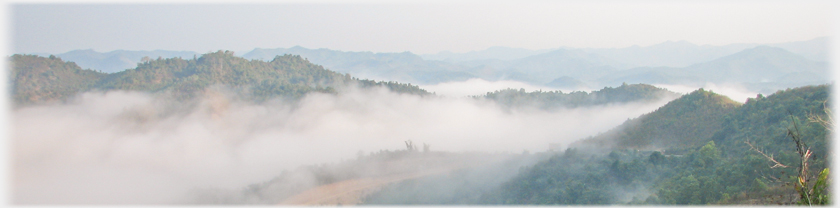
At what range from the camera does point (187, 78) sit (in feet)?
107

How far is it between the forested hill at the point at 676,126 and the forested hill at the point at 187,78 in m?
22.0

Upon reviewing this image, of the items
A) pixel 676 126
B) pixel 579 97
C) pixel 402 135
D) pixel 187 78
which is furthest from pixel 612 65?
pixel 187 78

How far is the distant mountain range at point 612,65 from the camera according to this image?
990 inches

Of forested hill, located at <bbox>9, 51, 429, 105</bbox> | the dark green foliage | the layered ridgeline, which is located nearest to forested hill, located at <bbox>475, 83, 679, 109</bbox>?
forested hill, located at <bbox>9, 51, 429, 105</bbox>

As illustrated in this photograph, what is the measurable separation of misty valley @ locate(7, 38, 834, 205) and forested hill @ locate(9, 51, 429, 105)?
0.15m

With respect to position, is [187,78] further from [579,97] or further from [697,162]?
[697,162]

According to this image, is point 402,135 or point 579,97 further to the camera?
point 579,97

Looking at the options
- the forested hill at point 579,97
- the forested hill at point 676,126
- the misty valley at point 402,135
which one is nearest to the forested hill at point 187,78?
the misty valley at point 402,135

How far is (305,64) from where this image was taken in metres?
42.2

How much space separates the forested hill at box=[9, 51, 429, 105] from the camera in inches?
998

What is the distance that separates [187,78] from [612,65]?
143ft

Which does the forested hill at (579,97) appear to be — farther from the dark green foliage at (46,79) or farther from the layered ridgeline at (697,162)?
the dark green foliage at (46,79)

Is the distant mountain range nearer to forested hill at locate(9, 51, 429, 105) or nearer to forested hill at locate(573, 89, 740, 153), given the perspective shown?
forested hill at locate(9, 51, 429, 105)

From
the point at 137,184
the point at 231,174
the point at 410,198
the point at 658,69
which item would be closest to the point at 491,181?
the point at 410,198
